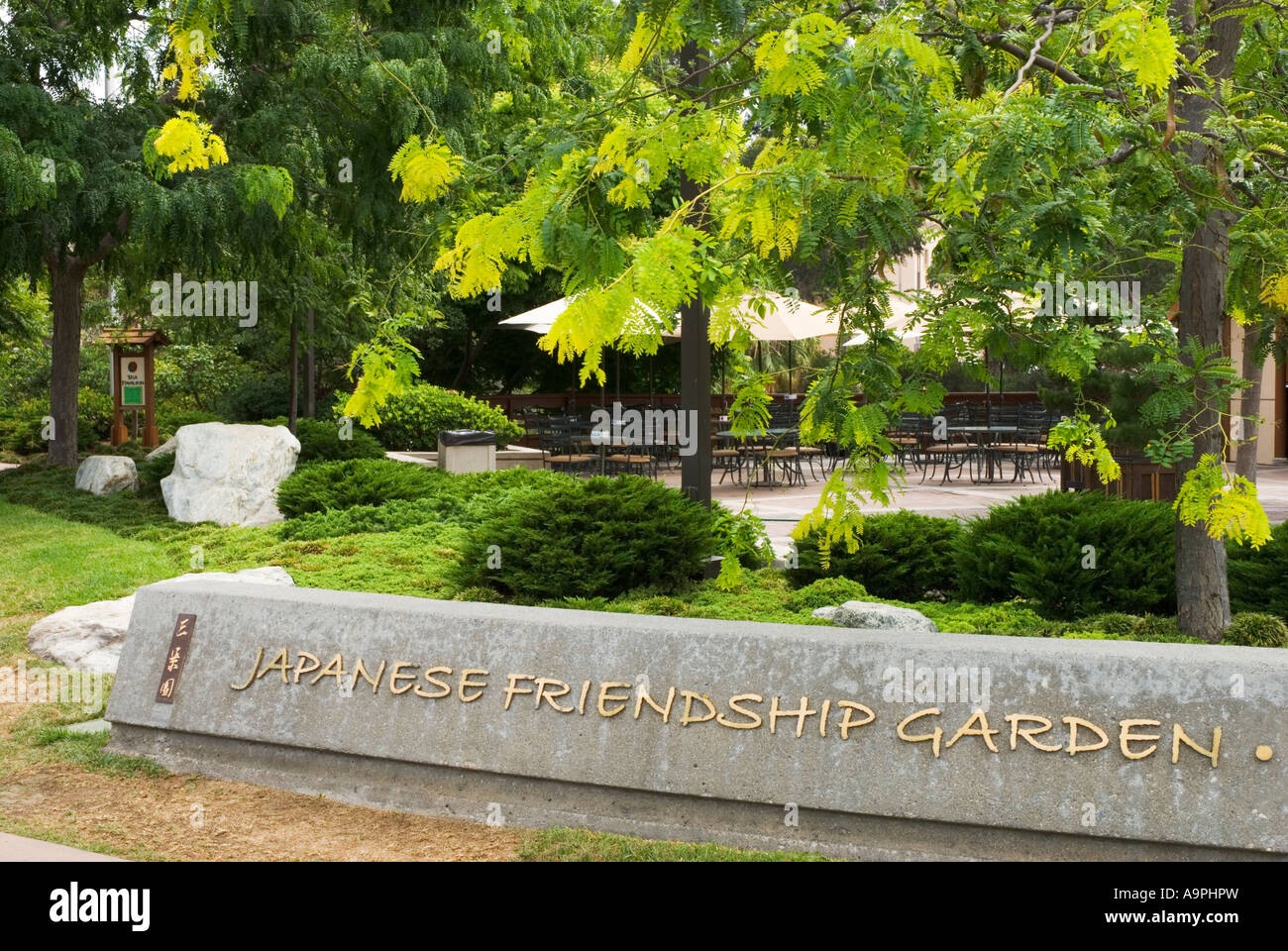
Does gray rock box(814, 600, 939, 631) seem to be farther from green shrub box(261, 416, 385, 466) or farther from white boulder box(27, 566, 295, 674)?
green shrub box(261, 416, 385, 466)

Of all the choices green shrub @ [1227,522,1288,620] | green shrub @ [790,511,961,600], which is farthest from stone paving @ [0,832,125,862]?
green shrub @ [1227,522,1288,620]

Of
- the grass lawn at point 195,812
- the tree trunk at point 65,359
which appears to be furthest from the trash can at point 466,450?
the grass lawn at point 195,812

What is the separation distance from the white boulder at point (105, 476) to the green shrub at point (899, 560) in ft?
34.6

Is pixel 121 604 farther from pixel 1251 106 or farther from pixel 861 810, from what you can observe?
pixel 1251 106

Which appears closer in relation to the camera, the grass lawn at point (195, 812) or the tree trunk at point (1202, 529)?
the grass lawn at point (195, 812)

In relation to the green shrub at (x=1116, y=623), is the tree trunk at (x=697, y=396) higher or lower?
higher

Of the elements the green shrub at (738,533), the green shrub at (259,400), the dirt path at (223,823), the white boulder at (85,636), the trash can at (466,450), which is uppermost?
the green shrub at (259,400)

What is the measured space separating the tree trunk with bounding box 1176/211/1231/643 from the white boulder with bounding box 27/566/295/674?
5.49 metres

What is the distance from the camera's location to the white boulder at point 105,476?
1622 cm

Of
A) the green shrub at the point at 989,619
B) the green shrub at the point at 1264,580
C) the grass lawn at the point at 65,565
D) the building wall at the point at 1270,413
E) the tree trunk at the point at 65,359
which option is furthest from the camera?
the building wall at the point at 1270,413

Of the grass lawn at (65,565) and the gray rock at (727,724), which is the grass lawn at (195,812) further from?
the grass lawn at (65,565)

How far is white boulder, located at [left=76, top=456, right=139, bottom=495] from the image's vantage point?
16219mm

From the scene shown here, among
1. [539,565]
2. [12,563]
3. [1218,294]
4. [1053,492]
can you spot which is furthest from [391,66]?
[1218,294]

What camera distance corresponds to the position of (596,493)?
9.11 meters
